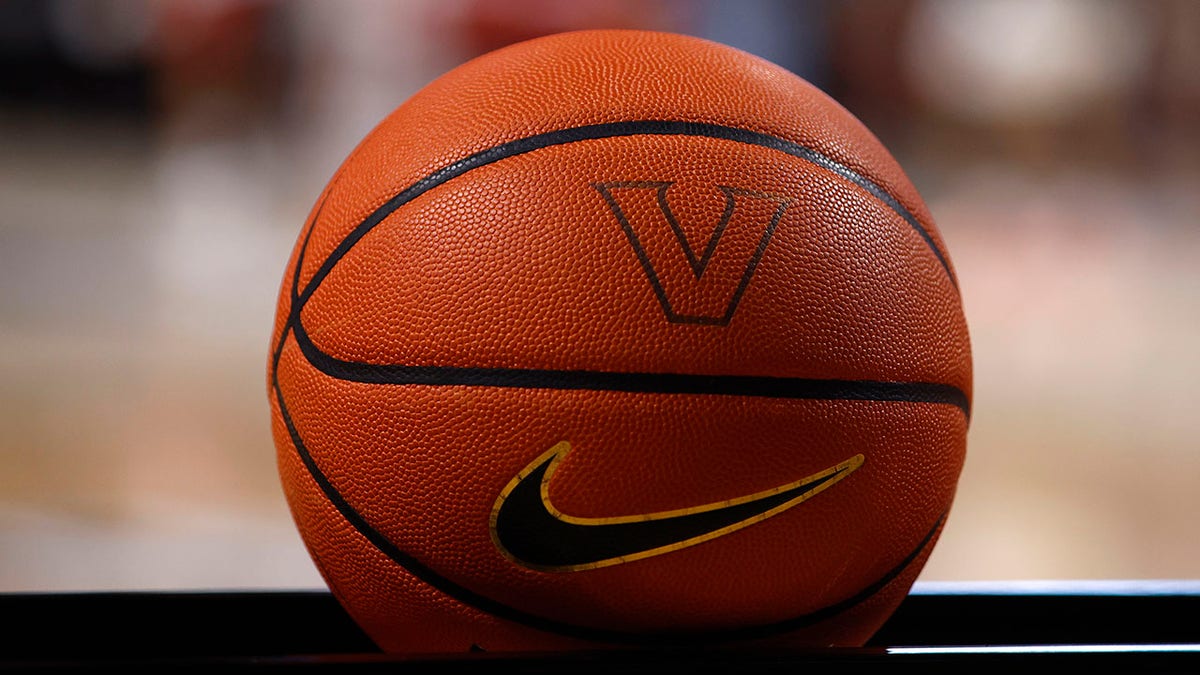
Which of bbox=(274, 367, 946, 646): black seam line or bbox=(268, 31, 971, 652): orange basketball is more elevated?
bbox=(268, 31, 971, 652): orange basketball

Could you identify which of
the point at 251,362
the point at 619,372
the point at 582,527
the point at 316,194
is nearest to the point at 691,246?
the point at 619,372

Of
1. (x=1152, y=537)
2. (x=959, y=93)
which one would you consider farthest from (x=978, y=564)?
(x=959, y=93)

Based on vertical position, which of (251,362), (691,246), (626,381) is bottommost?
(251,362)

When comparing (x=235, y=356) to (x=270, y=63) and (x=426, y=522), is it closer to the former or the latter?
(x=426, y=522)

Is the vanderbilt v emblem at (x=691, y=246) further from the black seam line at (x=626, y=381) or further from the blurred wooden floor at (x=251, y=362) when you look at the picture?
the blurred wooden floor at (x=251, y=362)

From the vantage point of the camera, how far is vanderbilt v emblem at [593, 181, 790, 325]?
79cm

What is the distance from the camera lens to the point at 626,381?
2.60ft

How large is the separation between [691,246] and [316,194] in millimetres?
5757

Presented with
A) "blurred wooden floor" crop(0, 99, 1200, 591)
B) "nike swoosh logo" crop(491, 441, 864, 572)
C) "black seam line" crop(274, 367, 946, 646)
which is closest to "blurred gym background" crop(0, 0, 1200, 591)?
"blurred wooden floor" crop(0, 99, 1200, 591)

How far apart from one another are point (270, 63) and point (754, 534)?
681 centimetres

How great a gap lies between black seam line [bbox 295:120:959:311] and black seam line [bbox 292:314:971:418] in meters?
0.11

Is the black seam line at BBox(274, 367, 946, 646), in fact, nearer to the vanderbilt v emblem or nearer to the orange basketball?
the orange basketball

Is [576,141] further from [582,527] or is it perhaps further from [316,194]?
[316,194]

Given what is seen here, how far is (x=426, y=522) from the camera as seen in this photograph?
2.72ft
